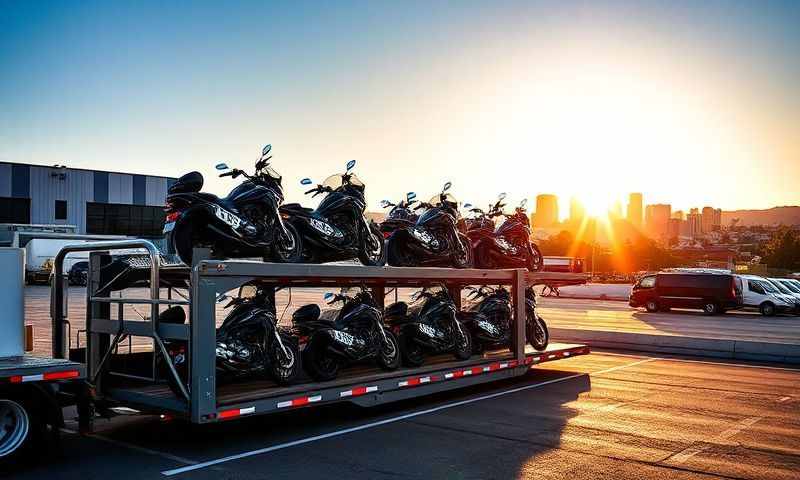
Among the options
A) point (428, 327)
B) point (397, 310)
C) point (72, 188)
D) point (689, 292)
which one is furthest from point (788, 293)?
point (72, 188)

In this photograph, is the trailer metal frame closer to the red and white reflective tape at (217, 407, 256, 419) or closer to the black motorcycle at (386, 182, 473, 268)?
the red and white reflective tape at (217, 407, 256, 419)

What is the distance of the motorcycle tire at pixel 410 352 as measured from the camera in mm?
11297

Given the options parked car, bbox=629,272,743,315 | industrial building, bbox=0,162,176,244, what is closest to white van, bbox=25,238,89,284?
industrial building, bbox=0,162,176,244

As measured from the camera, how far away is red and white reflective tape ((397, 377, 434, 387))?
Result: 10.2 meters

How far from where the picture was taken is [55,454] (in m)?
7.52

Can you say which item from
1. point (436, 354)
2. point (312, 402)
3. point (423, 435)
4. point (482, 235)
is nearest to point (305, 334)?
point (312, 402)

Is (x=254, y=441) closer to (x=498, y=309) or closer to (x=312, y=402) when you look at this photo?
(x=312, y=402)

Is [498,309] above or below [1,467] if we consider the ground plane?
above

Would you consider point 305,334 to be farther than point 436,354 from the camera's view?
No

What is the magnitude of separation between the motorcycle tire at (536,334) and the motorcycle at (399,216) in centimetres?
291

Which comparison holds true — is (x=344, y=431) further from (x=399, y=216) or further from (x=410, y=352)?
(x=399, y=216)

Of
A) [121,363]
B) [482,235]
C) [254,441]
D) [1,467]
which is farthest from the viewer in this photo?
[482,235]

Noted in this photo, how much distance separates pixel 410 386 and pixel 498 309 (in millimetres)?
3379

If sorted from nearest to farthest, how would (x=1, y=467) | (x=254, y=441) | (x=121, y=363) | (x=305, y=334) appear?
(x=1, y=467)
(x=254, y=441)
(x=121, y=363)
(x=305, y=334)
